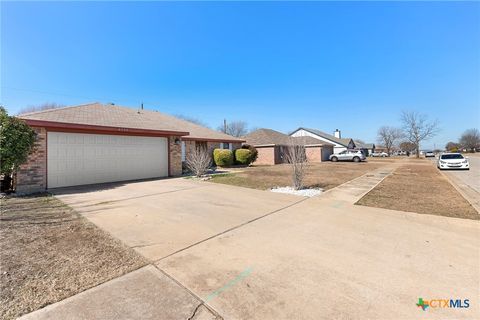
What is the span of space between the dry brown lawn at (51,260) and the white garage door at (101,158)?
4669 mm

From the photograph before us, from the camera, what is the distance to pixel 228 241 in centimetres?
400

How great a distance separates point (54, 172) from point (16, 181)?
1146 mm

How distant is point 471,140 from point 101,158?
112439mm

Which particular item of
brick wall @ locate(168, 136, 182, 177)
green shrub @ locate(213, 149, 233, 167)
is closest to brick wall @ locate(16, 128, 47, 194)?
brick wall @ locate(168, 136, 182, 177)

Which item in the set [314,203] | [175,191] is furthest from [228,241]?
[175,191]

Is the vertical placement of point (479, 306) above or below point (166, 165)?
below

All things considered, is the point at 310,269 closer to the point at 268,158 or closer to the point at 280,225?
the point at 280,225

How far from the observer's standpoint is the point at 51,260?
3229 mm

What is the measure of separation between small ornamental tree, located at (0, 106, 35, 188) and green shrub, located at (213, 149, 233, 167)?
480 inches

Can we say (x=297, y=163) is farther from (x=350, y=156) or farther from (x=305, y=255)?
(x=350, y=156)

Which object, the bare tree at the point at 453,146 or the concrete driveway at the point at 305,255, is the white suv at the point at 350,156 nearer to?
the concrete driveway at the point at 305,255

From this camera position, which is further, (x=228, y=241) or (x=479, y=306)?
(x=228, y=241)

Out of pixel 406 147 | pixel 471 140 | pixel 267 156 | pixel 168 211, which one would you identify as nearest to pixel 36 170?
pixel 168 211

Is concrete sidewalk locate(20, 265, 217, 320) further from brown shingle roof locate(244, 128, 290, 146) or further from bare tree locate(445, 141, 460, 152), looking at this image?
bare tree locate(445, 141, 460, 152)
